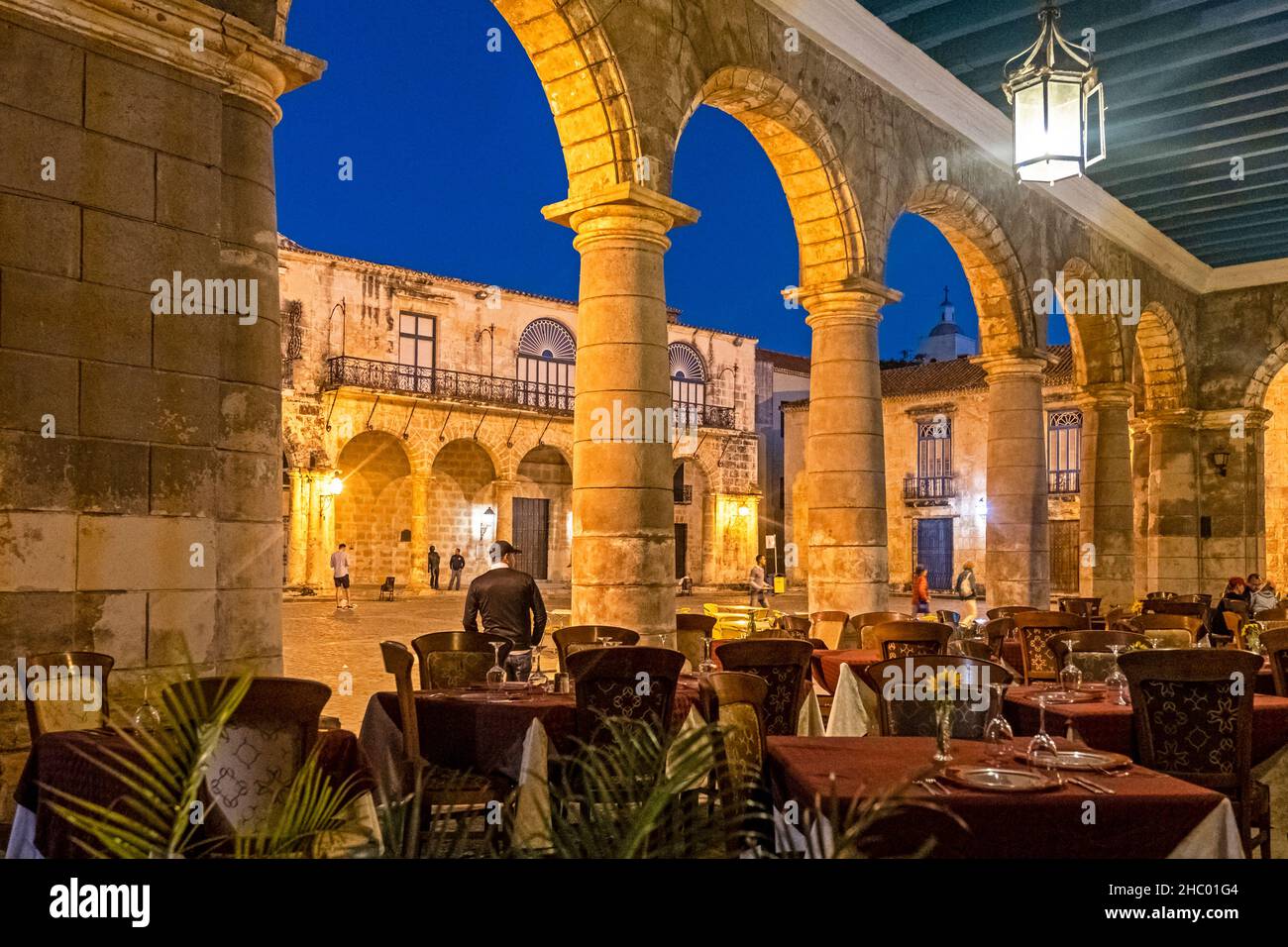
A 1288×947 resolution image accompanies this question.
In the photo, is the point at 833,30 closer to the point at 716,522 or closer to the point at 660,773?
the point at 660,773

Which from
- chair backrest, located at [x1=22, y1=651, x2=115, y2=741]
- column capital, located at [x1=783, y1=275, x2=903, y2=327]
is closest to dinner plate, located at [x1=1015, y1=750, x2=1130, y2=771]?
chair backrest, located at [x1=22, y1=651, x2=115, y2=741]

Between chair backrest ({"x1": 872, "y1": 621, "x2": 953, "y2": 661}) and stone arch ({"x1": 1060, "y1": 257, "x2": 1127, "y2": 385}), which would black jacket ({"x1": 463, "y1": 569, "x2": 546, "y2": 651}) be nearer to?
chair backrest ({"x1": 872, "y1": 621, "x2": 953, "y2": 661})

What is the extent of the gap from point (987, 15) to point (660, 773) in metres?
7.74

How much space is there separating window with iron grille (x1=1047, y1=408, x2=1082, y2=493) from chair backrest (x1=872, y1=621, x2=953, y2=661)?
2217 cm

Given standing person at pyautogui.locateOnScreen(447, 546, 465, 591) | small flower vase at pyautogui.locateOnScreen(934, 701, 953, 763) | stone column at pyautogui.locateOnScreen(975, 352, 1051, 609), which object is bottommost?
standing person at pyautogui.locateOnScreen(447, 546, 465, 591)

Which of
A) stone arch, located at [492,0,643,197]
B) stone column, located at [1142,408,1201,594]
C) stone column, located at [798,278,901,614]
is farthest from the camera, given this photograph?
stone column, located at [1142,408,1201,594]

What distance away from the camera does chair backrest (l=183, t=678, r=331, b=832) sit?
3195 millimetres

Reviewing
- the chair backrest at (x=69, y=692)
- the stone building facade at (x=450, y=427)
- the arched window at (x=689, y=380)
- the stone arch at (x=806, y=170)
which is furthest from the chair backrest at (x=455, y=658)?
the arched window at (x=689, y=380)

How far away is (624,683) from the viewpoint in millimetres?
4465

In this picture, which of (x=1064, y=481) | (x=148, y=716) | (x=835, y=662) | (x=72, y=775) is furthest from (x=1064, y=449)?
(x=72, y=775)

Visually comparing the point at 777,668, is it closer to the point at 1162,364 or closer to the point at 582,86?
the point at 582,86

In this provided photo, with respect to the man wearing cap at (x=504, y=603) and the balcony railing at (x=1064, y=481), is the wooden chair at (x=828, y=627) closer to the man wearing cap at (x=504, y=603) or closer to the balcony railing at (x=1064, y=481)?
the man wearing cap at (x=504, y=603)

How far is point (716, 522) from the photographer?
3123 centimetres
